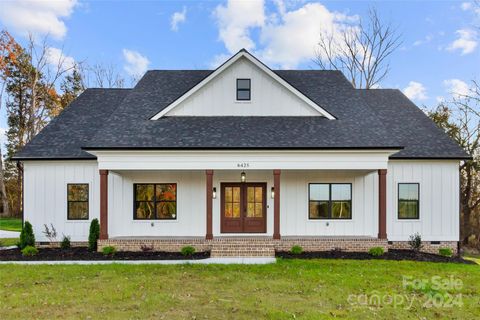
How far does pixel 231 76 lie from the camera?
14414 mm

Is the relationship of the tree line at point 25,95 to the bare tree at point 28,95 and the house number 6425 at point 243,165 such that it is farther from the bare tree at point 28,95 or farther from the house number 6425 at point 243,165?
the house number 6425 at point 243,165

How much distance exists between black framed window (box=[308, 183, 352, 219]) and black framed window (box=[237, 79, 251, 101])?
4572 mm

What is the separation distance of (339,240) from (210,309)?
7.21 m

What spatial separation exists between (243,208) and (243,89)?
197 inches

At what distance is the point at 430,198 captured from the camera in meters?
14.1

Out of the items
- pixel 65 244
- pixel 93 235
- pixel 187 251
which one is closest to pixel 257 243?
pixel 187 251

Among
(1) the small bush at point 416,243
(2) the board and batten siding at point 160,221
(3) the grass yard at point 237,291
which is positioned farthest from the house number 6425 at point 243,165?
(1) the small bush at point 416,243

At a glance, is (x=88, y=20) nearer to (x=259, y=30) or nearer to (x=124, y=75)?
(x=124, y=75)

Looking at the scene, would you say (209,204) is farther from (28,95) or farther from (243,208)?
(28,95)

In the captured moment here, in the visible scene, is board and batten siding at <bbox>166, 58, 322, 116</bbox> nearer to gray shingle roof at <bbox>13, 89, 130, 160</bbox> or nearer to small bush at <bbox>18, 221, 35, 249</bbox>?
gray shingle roof at <bbox>13, 89, 130, 160</bbox>

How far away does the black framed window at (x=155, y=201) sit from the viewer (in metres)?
14.1

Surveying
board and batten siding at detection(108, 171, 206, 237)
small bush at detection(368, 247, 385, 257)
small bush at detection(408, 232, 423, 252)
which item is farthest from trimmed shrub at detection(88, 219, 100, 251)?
small bush at detection(408, 232, 423, 252)

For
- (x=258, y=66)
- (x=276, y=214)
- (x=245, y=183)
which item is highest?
(x=258, y=66)

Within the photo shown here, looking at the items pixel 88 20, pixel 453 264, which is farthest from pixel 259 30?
pixel 453 264
